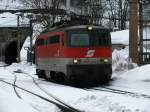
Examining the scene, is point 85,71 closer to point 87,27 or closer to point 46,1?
point 87,27

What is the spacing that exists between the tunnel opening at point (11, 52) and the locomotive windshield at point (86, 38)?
50.2 m

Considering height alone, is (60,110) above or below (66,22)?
below

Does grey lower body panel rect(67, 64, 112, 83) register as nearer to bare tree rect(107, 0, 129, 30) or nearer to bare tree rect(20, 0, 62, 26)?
bare tree rect(20, 0, 62, 26)

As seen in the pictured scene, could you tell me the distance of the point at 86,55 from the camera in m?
25.8

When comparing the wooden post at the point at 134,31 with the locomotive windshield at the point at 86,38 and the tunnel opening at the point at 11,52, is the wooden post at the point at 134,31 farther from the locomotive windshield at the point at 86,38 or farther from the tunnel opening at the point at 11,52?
the tunnel opening at the point at 11,52

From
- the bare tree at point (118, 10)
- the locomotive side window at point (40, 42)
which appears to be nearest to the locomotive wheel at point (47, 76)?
the locomotive side window at point (40, 42)

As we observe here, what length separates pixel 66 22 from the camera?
94.2 ft

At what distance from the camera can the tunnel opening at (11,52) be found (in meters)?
76.4

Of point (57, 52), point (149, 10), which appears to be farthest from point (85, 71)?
point (149, 10)

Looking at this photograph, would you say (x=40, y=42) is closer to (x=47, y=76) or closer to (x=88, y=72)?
(x=47, y=76)

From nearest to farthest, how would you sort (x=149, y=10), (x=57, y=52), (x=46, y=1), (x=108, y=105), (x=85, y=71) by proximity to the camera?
(x=108, y=105) < (x=85, y=71) < (x=57, y=52) < (x=149, y=10) < (x=46, y=1)

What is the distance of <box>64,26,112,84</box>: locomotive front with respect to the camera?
25.7 metres

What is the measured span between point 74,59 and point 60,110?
9333mm

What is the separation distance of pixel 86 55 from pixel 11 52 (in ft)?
173
